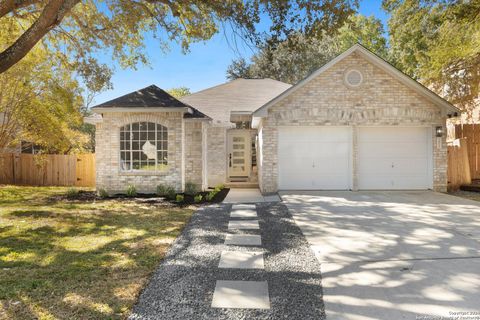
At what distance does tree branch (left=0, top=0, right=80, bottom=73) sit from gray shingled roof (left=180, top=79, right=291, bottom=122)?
31.8ft

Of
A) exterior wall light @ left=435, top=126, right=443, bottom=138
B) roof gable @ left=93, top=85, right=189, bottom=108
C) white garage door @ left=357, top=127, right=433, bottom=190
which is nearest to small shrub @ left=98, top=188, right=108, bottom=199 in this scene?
roof gable @ left=93, top=85, right=189, bottom=108

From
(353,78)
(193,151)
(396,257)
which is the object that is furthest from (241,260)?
(353,78)

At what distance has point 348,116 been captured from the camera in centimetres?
1181

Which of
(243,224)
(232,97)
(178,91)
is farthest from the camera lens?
(178,91)

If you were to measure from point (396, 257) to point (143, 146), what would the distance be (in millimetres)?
9516

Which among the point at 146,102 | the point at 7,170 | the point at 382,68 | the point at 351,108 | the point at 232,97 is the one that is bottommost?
the point at 7,170

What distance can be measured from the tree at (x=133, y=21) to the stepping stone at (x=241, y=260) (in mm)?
5284

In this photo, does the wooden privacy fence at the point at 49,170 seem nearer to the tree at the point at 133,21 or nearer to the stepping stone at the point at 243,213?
the tree at the point at 133,21

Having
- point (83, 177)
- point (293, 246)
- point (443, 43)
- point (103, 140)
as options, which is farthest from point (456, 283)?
point (83, 177)

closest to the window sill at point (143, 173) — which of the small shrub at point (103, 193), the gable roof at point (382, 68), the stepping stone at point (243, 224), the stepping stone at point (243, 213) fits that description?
the small shrub at point (103, 193)

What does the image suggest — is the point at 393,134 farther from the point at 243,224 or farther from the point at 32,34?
the point at 32,34

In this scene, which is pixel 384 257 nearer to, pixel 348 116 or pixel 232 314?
pixel 232 314

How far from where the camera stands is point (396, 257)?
4.65m

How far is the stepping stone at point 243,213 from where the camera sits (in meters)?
7.79
